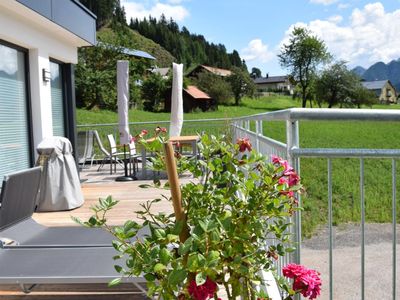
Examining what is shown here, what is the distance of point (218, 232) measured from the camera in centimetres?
140

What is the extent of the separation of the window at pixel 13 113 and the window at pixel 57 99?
1170 millimetres

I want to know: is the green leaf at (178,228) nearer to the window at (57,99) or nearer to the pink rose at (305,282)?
the pink rose at (305,282)

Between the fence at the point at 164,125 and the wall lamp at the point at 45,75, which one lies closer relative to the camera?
the wall lamp at the point at 45,75

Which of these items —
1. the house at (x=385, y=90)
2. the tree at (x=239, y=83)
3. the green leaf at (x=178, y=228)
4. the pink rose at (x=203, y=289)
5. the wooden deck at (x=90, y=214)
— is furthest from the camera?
the house at (x=385, y=90)

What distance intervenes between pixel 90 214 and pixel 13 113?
2.01 meters

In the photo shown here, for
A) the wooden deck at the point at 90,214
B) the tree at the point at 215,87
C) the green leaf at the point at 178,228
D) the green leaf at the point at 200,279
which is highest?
the tree at the point at 215,87

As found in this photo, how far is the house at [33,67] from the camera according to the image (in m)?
6.12

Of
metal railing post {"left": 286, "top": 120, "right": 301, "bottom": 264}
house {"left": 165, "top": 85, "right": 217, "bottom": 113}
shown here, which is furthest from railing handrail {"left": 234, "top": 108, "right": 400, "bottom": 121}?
house {"left": 165, "top": 85, "right": 217, "bottom": 113}

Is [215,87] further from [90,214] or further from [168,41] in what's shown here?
[168,41]

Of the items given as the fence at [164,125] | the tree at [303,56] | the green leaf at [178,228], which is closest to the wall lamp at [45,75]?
the fence at [164,125]

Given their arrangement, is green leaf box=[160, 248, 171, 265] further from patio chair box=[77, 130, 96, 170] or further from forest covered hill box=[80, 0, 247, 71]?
forest covered hill box=[80, 0, 247, 71]

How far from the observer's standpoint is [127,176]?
29.6 feet

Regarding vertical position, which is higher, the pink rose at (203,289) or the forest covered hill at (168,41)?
the forest covered hill at (168,41)

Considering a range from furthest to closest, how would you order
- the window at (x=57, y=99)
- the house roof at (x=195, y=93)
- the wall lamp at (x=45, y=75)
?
the house roof at (x=195, y=93)
the window at (x=57, y=99)
the wall lamp at (x=45, y=75)
